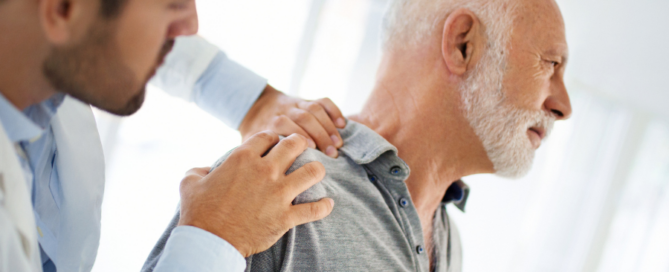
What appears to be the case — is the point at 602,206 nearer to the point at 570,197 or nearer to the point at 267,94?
the point at 570,197

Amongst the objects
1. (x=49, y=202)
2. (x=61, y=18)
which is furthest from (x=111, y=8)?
(x=49, y=202)

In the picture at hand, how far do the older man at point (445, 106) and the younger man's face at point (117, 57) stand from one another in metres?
0.46

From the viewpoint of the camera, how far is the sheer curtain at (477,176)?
2.29 meters

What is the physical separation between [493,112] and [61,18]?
93cm

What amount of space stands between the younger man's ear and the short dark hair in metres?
0.01

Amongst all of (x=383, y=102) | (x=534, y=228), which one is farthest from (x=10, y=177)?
(x=534, y=228)

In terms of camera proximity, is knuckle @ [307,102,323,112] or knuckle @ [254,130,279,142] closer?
Result: knuckle @ [254,130,279,142]

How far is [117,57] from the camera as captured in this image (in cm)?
47

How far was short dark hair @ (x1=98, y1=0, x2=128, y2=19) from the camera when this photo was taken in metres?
0.44

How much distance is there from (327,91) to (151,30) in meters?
2.42

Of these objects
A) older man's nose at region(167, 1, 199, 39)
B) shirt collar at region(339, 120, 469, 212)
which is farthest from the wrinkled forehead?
older man's nose at region(167, 1, 199, 39)

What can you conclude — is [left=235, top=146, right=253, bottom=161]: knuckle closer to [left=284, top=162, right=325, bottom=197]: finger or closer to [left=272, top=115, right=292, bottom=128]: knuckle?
[left=284, top=162, right=325, bottom=197]: finger

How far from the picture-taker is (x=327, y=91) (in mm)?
2893

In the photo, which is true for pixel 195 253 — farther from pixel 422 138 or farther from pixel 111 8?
pixel 422 138
